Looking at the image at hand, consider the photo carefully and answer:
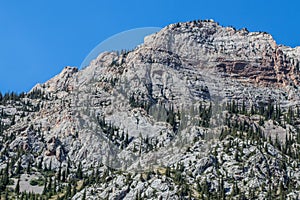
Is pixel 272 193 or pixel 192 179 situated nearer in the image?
pixel 272 193

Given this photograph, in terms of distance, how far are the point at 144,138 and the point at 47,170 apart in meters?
30.8

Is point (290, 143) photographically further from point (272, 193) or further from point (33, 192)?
point (33, 192)

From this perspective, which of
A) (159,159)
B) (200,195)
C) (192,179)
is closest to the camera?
(200,195)

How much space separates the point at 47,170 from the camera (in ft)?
590

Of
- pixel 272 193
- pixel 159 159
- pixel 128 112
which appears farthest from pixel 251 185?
pixel 128 112

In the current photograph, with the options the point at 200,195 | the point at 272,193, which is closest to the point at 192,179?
the point at 200,195

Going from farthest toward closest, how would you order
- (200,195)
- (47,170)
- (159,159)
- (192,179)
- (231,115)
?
(231,115) < (47,170) < (159,159) < (192,179) < (200,195)

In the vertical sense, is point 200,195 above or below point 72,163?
below

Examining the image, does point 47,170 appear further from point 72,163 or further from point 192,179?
point 192,179

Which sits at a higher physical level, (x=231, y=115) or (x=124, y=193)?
(x=231, y=115)

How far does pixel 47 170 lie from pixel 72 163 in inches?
299

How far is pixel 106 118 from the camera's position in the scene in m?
199

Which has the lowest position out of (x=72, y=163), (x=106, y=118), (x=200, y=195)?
(x=200, y=195)

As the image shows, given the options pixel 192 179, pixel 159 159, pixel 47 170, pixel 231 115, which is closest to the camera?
pixel 192 179
